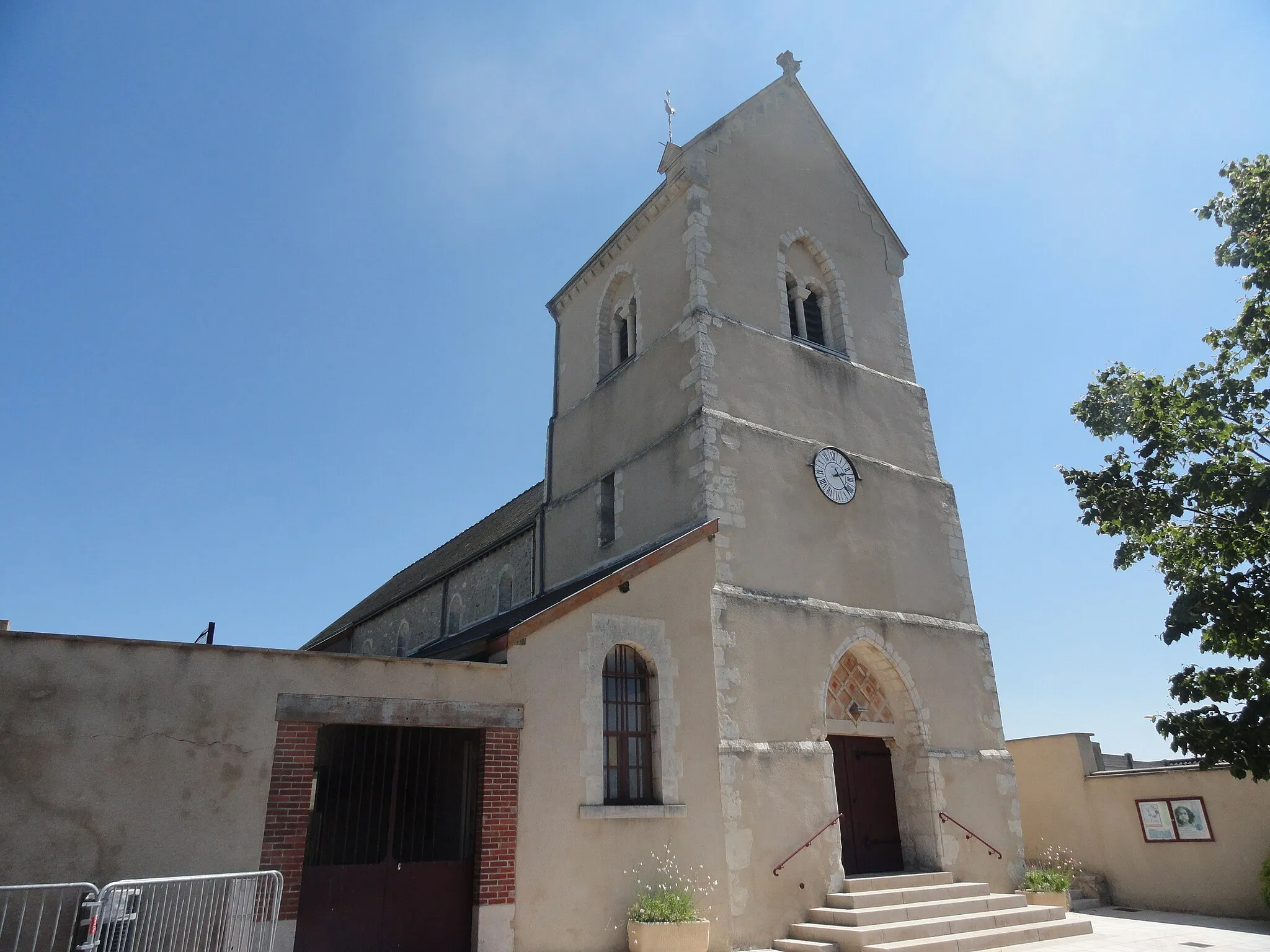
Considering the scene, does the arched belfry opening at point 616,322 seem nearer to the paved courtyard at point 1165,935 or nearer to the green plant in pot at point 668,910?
the green plant in pot at point 668,910

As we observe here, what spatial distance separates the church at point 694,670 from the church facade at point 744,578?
0.15ft

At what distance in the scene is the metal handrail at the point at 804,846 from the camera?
9.94 meters

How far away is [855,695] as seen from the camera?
1207 cm

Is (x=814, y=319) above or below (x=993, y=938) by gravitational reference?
above

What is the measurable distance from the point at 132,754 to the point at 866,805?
9300mm

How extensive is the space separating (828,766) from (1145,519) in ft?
17.1

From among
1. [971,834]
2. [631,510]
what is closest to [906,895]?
[971,834]

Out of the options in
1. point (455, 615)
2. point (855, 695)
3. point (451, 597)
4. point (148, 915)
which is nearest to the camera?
point (148, 915)

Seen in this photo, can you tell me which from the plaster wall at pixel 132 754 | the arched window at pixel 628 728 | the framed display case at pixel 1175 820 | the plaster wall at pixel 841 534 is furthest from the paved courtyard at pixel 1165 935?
the plaster wall at pixel 132 754

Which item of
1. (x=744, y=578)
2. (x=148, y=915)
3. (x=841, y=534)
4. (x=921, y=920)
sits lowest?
A: (x=921, y=920)

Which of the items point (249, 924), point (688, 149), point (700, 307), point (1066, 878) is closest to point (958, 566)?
point (1066, 878)

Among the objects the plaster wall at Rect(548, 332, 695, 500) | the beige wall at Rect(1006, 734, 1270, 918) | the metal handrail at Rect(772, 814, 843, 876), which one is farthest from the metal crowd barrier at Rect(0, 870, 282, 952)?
the beige wall at Rect(1006, 734, 1270, 918)

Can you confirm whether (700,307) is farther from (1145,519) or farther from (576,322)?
(1145,519)

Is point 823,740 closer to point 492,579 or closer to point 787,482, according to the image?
point 787,482
